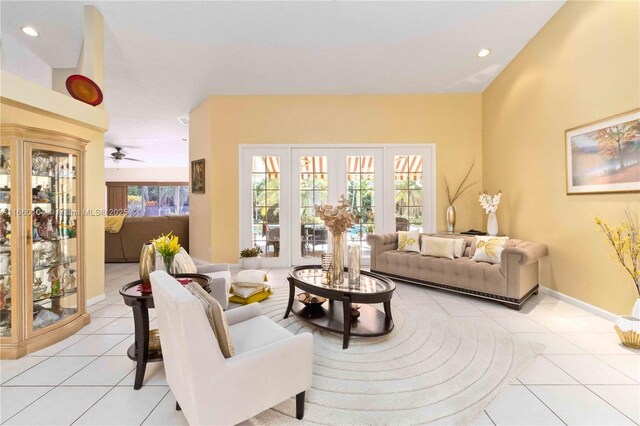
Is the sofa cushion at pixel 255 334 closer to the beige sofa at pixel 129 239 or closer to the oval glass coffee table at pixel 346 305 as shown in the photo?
the oval glass coffee table at pixel 346 305

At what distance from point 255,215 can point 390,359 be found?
12.3 feet

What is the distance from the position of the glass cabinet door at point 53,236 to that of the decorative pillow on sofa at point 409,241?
159 inches

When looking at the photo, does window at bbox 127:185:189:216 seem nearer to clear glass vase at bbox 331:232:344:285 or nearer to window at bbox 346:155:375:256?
window at bbox 346:155:375:256

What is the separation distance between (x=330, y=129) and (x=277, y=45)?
174 cm

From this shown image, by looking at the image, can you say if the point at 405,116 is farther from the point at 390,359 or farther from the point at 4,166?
the point at 4,166

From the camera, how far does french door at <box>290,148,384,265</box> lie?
525 cm

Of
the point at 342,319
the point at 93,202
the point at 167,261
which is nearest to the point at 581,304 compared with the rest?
the point at 342,319

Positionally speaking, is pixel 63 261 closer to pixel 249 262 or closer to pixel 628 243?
pixel 249 262

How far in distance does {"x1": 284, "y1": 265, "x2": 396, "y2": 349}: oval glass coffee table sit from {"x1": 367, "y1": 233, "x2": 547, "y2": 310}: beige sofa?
1.40 meters

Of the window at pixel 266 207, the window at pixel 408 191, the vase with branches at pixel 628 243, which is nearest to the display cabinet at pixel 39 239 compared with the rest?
the window at pixel 266 207

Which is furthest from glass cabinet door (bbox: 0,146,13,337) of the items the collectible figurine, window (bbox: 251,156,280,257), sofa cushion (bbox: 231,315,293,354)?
window (bbox: 251,156,280,257)

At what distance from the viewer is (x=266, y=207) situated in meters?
5.31

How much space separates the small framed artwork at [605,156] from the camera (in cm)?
260

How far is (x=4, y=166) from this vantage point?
7.61ft
